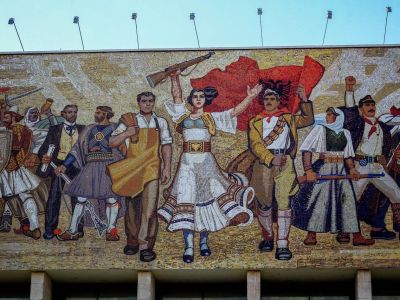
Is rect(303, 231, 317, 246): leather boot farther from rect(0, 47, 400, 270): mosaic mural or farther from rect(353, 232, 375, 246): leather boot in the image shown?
rect(353, 232, 375, 246): leather boot

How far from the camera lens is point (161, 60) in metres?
27.4

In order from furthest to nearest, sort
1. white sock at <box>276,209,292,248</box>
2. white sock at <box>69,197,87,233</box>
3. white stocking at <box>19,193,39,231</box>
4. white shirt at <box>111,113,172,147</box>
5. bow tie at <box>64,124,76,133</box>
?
bow tie at <box>64,124,76,133</box>
white shirt at <box>111,113,172,147</box>
white stocking at <box>19,193,39,231</box>
white sock at <box>69,197,87,233</box>
white sock at <box>276,209,292,248</box>

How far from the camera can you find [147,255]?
85.7 ft

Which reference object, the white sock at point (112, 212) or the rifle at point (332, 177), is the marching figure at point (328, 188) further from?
the white sock at point (112, 212)

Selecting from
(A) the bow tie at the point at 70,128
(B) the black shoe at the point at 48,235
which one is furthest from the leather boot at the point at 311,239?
(A) the bow tie at the point at 70,128

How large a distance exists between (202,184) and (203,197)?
253mm

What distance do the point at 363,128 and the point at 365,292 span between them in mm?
3076

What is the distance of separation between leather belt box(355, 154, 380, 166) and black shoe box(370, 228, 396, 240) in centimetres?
129

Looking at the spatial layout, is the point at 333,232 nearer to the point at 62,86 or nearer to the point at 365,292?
the point at 365,292

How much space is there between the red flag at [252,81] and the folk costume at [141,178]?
1.13m

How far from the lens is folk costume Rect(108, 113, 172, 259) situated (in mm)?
26281

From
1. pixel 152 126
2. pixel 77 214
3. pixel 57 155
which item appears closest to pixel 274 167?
pixel 152 126

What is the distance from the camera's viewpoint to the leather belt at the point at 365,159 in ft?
86.8

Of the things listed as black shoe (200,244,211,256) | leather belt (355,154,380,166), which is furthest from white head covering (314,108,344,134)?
black shoe (200,244,211,256)
